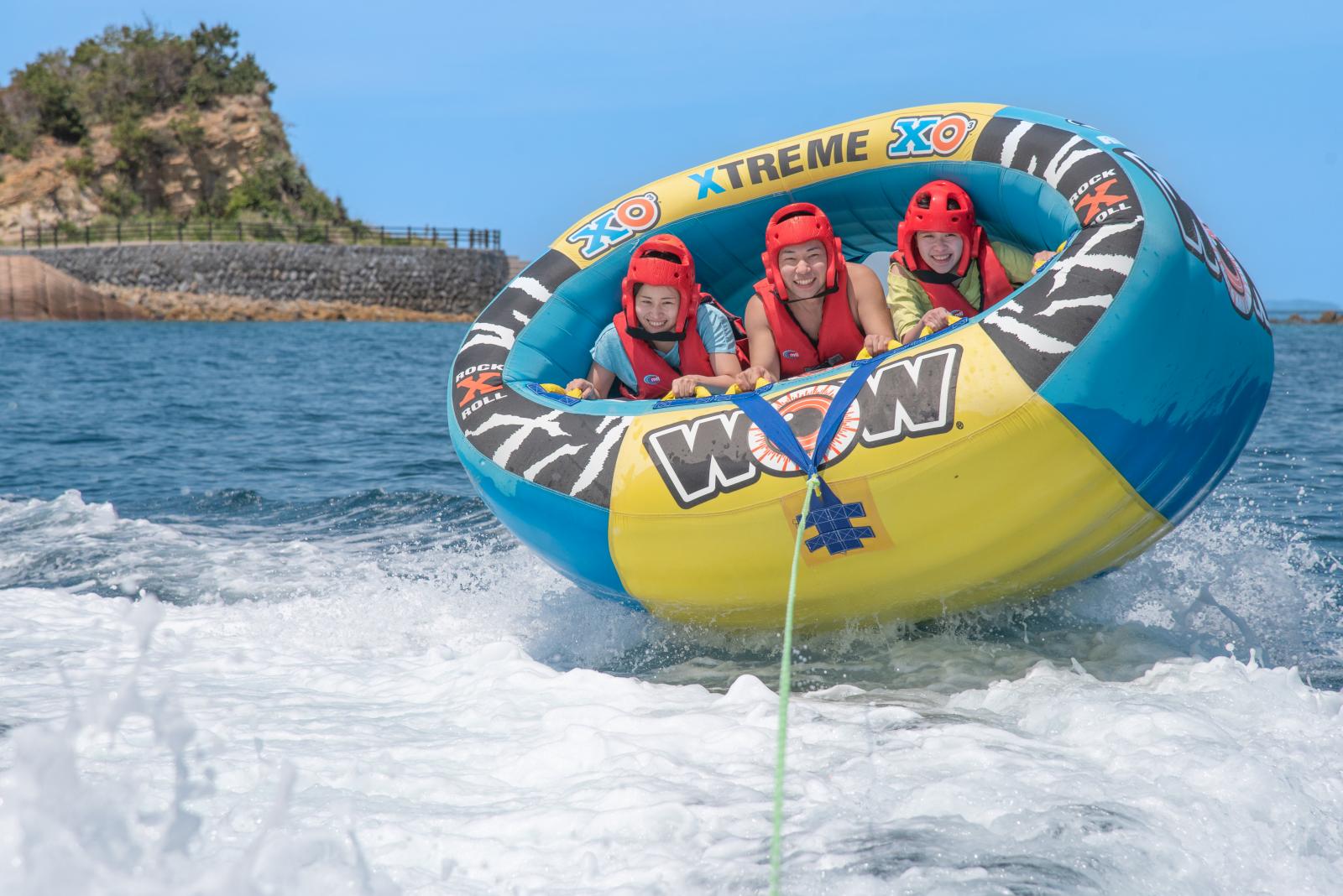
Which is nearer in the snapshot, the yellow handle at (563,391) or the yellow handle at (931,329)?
the yellow handle at (931,329)

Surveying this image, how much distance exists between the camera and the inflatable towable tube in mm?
3334

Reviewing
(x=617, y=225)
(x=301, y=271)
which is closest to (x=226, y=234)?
(x=301, y=271)

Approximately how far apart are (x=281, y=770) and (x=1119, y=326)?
96.9 inches

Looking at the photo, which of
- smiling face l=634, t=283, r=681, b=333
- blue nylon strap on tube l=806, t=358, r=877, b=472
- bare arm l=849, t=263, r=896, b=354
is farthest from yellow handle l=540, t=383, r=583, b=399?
blue nylon strap on tube l=806, t=358, r=877, b=472

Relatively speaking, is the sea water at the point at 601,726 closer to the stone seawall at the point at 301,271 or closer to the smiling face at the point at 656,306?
the smiling face at the point at 656,306

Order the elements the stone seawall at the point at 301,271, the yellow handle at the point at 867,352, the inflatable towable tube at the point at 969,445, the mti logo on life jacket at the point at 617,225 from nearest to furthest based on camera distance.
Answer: the inflatable towable tube at the point at 969,445 → the yellow handle at the point at 867,352 → the mti logo on life jacket at the point at 617,225 → the stone seawall at the point at 301,271

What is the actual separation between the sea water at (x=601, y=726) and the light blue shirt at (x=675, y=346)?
90 centimetres

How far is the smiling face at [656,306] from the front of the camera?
436cm

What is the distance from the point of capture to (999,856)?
2.37m

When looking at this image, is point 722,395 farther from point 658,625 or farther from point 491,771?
point 491,771

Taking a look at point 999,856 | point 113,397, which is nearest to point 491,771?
point 999,856

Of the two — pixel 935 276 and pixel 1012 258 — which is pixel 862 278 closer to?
pixel 935 276

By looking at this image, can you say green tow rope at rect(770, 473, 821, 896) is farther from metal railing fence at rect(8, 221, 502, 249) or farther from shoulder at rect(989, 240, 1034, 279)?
metal railing fence at rect(8, 221, 502, 249)

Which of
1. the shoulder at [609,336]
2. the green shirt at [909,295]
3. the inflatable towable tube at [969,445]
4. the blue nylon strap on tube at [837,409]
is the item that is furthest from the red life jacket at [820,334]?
the blue nylon strap on tube at [837,409]
